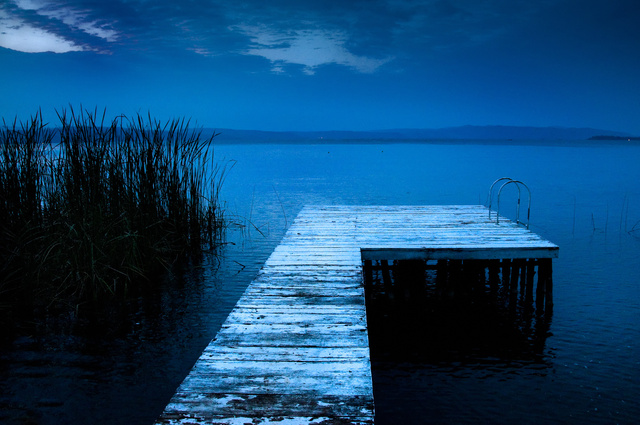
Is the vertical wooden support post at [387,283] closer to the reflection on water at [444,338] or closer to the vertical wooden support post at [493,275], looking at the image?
the reflection on water at [444,338]

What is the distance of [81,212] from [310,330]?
344 cm

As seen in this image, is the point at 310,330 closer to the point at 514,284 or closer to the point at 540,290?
the point at 540,290

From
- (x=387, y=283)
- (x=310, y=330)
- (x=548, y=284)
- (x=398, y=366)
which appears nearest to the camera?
(x=310, y=330)

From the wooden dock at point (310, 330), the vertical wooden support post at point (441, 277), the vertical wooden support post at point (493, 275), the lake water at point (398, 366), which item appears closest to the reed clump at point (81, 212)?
the lake water at point (398, 366)

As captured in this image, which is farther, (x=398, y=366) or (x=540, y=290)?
(x=540, y=290)

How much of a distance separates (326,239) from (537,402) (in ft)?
9.48

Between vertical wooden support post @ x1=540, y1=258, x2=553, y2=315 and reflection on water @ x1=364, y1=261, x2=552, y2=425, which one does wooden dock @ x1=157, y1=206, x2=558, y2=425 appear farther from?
reflection on water @ x1=364, y1=261, x2=552, y2=425

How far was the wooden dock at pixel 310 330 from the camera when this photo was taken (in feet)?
7.38

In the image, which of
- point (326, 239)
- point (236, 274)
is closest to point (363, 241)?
point (326, 239)

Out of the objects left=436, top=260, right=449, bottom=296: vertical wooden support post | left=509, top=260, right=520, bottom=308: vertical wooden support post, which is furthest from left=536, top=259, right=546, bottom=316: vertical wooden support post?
left=436, top=260, right=449, bottom=296: vertical wooden support post

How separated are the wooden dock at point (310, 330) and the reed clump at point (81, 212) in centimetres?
174

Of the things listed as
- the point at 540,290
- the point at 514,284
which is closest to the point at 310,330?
the point at 540,290

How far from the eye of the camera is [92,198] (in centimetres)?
557

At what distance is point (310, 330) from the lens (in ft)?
10.4
